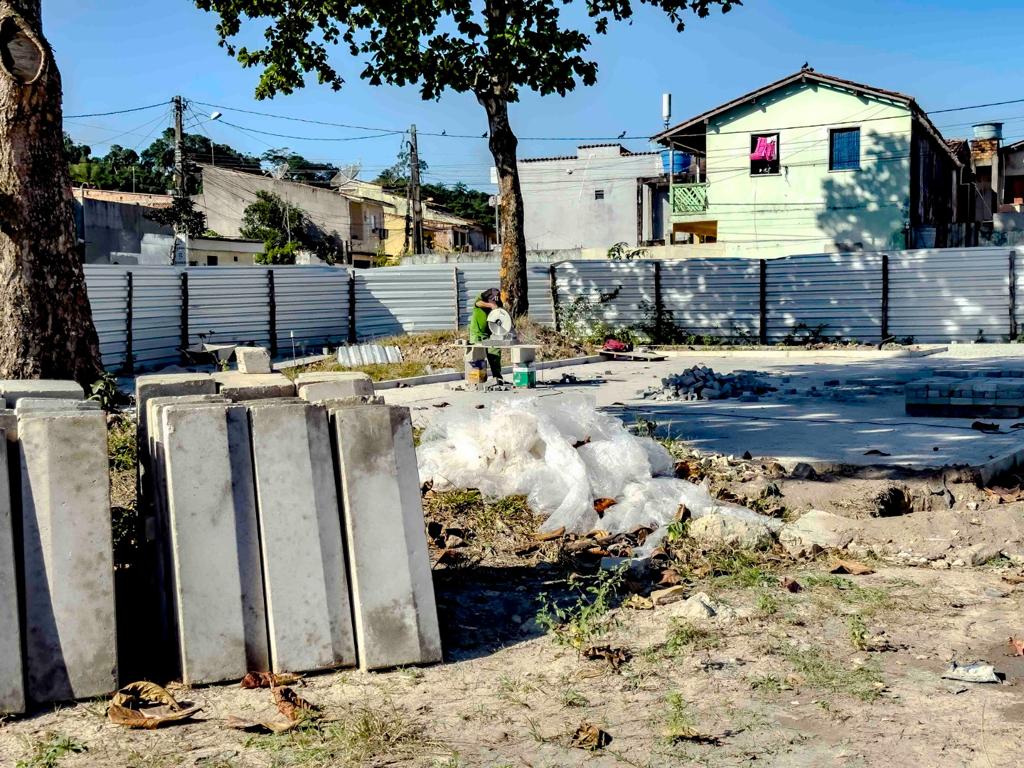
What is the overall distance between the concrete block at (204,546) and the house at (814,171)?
3524 centimetres

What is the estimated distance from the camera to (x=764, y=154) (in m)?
39.4

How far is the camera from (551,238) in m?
58.2

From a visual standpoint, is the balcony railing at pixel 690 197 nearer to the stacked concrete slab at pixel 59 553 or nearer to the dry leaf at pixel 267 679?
the dry leaf at pixel 267 679

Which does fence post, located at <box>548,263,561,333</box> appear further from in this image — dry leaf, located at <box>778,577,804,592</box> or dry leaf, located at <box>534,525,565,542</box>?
dry leaf, located at <box>778,577,804,592</box>

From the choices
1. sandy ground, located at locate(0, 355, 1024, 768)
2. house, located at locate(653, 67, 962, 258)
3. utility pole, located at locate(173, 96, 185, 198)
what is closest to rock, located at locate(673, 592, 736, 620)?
sandy ground, located at locate(0, 355, 1024, 768)

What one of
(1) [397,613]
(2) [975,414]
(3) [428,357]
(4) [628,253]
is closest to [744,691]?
(1) [397,613]

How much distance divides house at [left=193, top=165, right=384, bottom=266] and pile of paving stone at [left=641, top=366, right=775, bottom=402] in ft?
160

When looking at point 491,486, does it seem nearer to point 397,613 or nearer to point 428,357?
point 397,613

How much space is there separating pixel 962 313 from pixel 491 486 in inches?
775

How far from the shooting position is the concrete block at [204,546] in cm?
431

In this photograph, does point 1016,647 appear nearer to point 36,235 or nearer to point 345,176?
point 36,235

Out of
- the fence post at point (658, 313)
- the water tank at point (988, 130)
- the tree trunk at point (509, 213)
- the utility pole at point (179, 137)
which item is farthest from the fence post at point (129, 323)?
the water tank at point (988, 130)

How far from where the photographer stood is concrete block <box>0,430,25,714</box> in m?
3.97

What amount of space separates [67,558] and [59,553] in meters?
0.03
